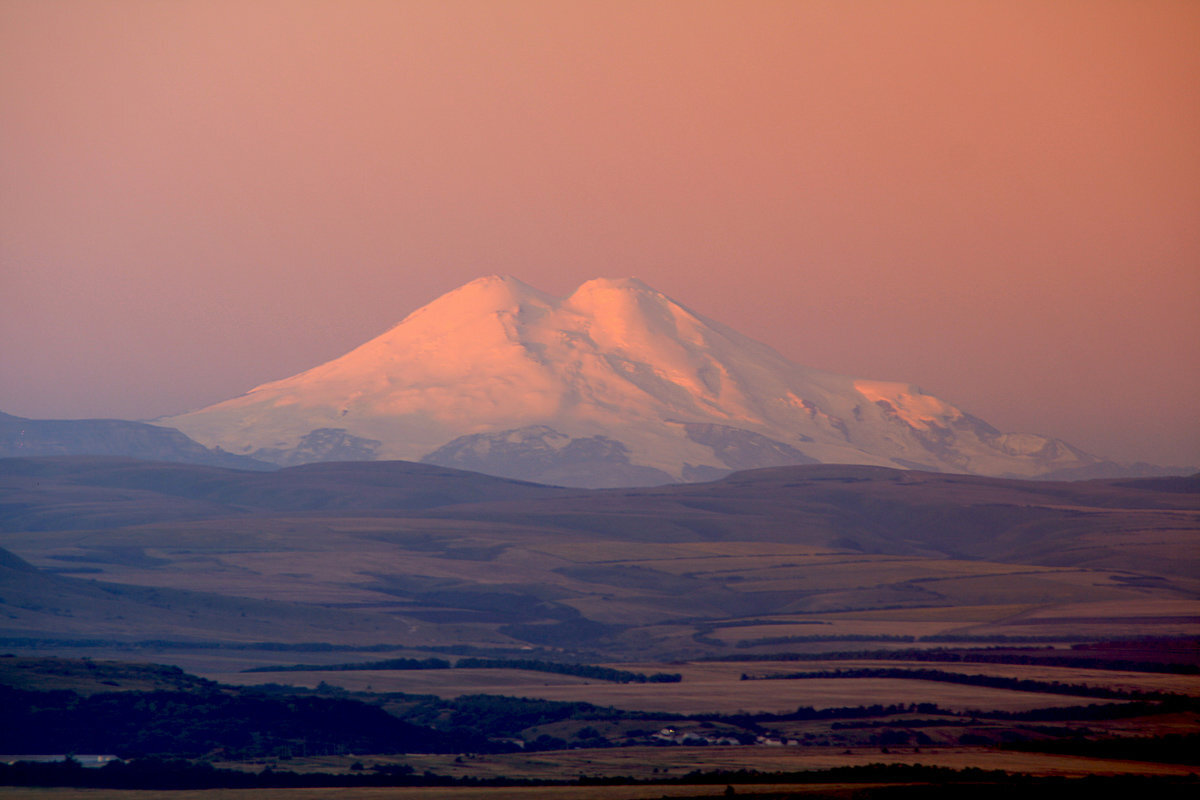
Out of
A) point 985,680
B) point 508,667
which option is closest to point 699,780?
point 985,680

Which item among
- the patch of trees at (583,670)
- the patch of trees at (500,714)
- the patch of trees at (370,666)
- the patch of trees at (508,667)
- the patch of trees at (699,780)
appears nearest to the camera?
the patch of trees at (699,780)

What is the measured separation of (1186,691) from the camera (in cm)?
9206

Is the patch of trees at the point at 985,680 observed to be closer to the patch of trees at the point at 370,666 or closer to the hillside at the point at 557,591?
the patch of trees at the point at 370,666

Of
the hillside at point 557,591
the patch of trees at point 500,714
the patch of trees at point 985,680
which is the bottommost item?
the patch of trees at point 500,714

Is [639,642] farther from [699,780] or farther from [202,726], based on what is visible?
[699,780]

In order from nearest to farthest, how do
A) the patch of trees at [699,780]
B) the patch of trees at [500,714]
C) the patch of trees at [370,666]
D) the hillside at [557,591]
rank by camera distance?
the patch of trees at [699,780] < the patch of trees at [500,714] < the patch of trees at [370,666] < the hillside at [557,591]

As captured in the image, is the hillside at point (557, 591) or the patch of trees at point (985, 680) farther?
the hillside at point (557, 591)

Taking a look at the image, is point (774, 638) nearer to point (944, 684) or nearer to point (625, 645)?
point (625, 645)

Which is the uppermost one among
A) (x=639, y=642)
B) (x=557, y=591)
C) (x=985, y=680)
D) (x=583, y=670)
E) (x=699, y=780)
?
(x=557, y=591)

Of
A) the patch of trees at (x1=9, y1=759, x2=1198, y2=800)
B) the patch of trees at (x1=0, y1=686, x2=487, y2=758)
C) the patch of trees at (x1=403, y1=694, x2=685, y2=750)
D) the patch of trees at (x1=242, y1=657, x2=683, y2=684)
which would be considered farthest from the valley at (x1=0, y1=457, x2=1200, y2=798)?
the patch of trees at (x1=9, y1=759, x2=1198, y2=800)

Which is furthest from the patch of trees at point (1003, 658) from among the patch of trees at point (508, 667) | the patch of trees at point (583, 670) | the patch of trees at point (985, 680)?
the patch of trees at point (508, 667)

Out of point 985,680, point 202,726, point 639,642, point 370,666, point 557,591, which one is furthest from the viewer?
point 557,591

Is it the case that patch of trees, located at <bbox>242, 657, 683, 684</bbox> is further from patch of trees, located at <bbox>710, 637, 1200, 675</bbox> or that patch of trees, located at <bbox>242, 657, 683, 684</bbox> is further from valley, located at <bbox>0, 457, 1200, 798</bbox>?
patch of trees, located at <bbox>710, 637, 1200, 675</bbox>

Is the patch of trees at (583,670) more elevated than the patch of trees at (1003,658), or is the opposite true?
the patch of trees at (1003,658)
